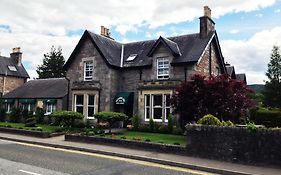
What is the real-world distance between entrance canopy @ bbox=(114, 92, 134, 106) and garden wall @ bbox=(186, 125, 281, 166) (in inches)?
505

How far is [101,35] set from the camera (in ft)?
101

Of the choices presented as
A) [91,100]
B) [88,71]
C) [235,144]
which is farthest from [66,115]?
[235,144]

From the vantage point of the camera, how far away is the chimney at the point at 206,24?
1011 inches

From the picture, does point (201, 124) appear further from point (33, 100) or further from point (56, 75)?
point (56, 75)

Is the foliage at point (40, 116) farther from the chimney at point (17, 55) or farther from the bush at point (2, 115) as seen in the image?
the chimney at point (17, 55)

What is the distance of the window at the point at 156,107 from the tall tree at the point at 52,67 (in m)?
41.7

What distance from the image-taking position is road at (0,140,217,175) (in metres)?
10.2

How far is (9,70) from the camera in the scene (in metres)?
42.3

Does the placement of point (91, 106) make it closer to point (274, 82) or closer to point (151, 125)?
point (151, 125)

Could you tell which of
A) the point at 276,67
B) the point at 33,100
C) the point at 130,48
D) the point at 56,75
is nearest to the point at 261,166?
the point at 130,48

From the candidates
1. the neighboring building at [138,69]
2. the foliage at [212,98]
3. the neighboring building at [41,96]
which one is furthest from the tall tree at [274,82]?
the neighboring building at [41,96]

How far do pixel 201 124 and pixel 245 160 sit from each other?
9.15 feet

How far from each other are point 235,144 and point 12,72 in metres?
38.4

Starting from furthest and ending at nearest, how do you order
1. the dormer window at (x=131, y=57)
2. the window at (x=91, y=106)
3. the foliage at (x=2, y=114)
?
the foliage at (x=2, y=114)
the dormer window at (x=131, y=57)
the window at (x=91, y=106)
